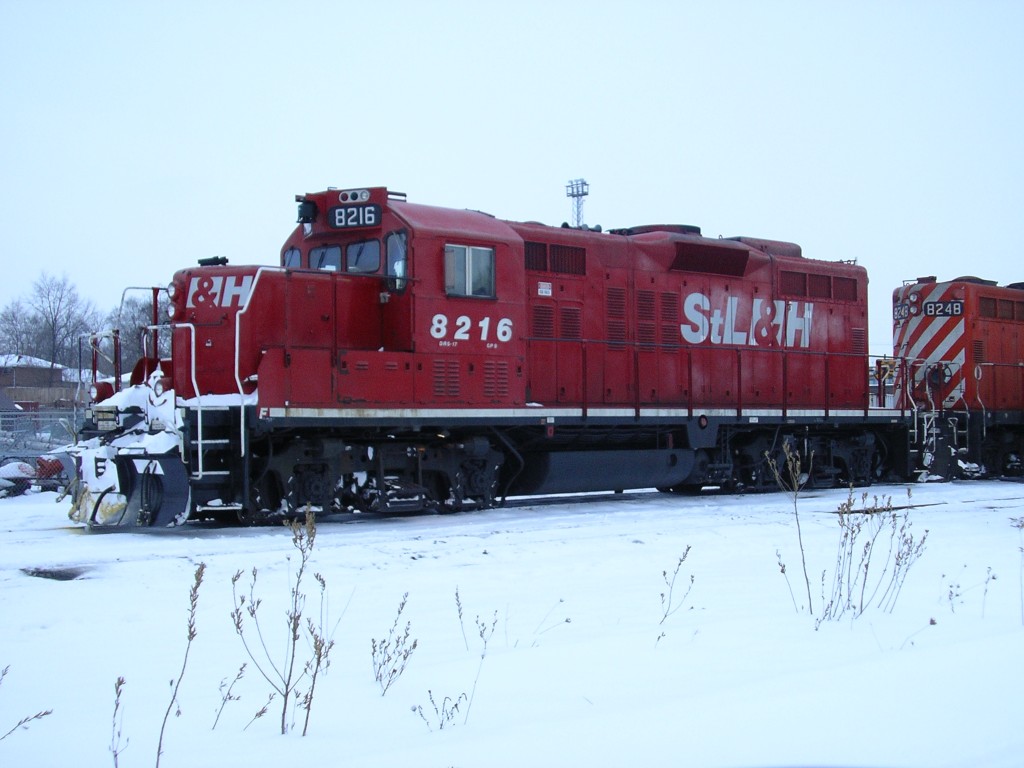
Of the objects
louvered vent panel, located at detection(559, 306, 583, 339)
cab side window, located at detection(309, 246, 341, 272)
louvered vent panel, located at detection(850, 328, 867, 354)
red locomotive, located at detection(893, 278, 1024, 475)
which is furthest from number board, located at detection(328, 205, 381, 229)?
red locomotive, located at detection(893, 278, 1024, 475)

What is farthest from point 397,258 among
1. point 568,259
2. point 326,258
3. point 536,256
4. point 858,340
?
point 858,340

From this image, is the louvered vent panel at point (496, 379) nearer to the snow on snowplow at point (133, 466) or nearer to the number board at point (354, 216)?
the number board at point (354, 216)

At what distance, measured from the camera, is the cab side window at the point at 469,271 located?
12172mm

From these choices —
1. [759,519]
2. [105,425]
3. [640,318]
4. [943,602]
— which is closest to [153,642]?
[943,602]

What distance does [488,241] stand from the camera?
1264cm

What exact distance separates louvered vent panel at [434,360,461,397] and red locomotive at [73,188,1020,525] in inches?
0.8

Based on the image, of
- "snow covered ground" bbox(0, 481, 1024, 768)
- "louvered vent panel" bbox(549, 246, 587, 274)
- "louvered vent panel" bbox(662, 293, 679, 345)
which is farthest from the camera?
"louvered vent panel" bbox(662, 293, 679, 345)

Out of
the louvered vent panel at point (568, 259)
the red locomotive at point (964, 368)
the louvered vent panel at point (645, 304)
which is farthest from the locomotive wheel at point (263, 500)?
the red locomotive at point (964, 368)

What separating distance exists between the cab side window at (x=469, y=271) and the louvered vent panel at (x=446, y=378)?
2.84 ft

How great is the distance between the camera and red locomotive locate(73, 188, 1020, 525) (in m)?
10.9

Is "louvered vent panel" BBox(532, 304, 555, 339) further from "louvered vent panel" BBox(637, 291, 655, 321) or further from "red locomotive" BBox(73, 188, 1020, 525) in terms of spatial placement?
Result: "louvered vent panel" BBox(637, 291, 655, 321)

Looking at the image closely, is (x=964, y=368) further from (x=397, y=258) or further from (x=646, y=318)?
(x=397, y=258)

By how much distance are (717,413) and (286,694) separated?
1153 cm

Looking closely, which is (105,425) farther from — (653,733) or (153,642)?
(653,733)
